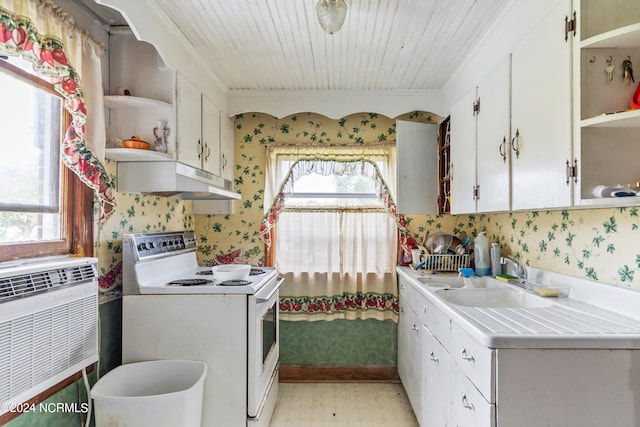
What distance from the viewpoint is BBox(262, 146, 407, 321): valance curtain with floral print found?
3119 millimetres

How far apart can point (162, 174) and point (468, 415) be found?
184 centimetres

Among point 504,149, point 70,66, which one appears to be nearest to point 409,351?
point 504,149

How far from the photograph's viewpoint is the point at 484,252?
2.46 metres

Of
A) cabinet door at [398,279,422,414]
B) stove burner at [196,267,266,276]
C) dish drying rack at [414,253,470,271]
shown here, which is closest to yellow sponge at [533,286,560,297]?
cabinet door at [398,279,422,414]

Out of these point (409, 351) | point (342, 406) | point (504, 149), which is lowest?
point (342, 406)

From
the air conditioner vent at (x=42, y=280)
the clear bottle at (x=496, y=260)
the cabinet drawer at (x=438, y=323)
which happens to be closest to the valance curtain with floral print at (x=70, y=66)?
the air conditioner vent at (x=42, y=280)

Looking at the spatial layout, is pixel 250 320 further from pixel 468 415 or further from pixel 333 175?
pixel 333 175

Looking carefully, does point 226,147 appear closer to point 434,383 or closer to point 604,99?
point 434,383

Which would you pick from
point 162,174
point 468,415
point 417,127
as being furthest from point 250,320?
point 417,127

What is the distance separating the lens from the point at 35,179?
157 centimetres

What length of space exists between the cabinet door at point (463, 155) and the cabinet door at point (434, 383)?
2.76ft

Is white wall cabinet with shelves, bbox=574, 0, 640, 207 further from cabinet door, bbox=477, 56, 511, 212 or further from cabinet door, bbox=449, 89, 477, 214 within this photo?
cabinet door, bbox=449, 89, 477, 214

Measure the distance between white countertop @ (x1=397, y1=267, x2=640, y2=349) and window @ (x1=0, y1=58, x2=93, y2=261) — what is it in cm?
173

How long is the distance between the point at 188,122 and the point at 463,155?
170 cm
